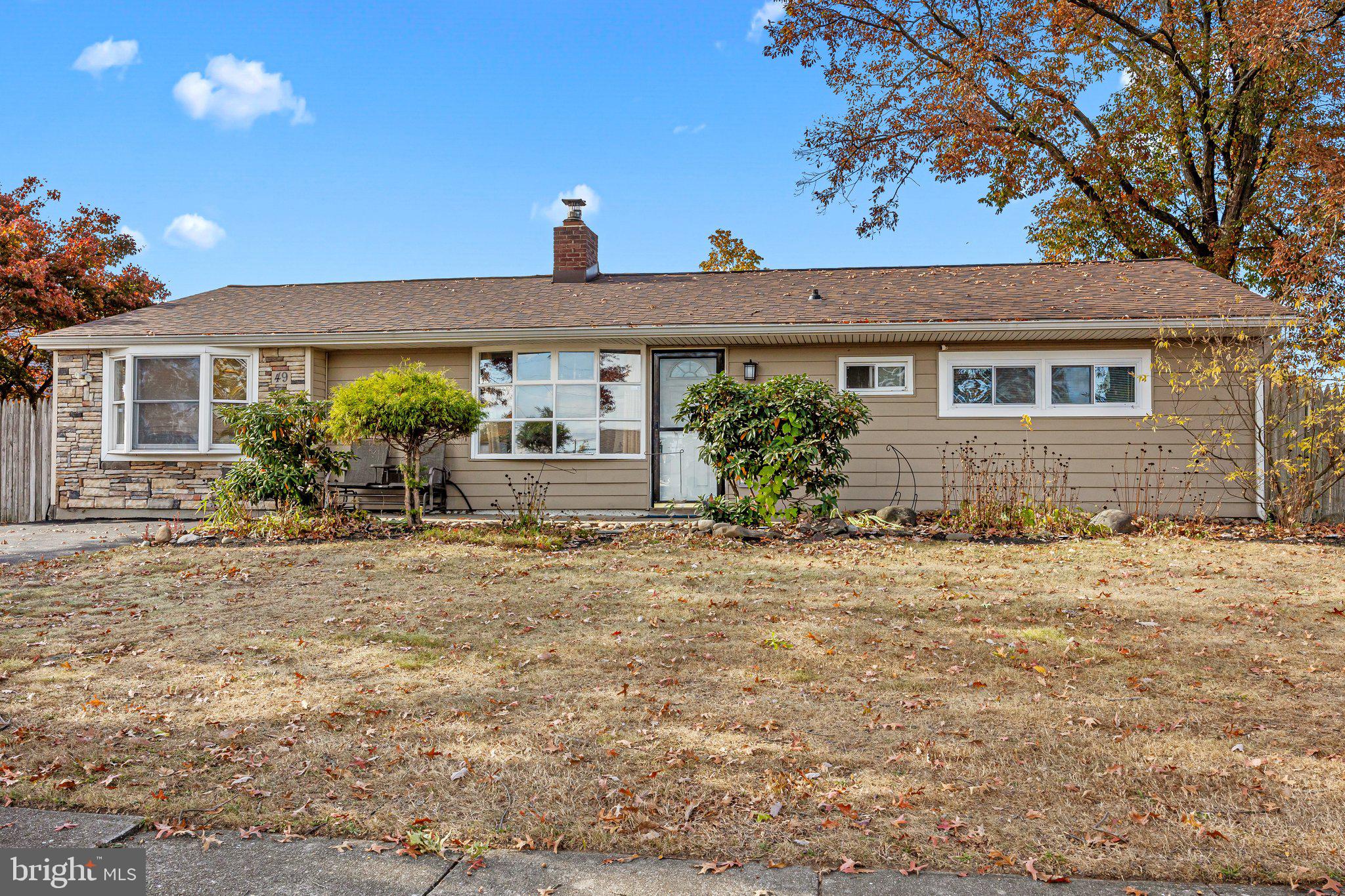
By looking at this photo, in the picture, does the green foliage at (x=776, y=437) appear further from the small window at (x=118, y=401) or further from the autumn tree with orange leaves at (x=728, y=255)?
the autumn tree with orange leaves at (x=728, y=255)

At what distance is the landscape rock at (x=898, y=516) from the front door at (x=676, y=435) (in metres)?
2.63

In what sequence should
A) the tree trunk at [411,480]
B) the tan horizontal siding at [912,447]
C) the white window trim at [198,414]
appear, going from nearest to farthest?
the tree trunk at [411,480], the tan horizontal siding at [912,447], the white window trim at [198,414]

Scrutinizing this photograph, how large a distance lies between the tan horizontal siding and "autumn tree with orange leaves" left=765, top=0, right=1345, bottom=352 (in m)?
→ 5.28

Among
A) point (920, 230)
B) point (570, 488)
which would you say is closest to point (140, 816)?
point (570, 488)

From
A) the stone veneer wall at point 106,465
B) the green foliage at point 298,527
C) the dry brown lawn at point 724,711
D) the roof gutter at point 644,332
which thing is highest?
the roof gutter at point 644,332

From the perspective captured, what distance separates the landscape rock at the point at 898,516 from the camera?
10.2 metres

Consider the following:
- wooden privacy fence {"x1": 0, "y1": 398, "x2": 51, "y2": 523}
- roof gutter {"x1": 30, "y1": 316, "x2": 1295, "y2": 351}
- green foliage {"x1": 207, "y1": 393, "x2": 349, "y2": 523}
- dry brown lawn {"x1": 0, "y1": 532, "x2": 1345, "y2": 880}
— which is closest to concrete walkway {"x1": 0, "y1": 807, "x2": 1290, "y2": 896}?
dry brown lawn {"x1": 0, "y1": 532, "x2": 1345, "y2": 880}

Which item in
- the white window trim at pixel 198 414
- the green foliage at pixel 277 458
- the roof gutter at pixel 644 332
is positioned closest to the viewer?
the green foliage at pixel 277 458

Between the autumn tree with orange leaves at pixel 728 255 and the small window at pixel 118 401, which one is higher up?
the autumn tree with orange leaves at pixel 728 255

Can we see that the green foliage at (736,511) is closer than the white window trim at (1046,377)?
Yes

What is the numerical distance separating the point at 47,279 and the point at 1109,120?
22.3 metres

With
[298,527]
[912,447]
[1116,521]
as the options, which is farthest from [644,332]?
[1116,521]

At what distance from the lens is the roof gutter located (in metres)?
10.5

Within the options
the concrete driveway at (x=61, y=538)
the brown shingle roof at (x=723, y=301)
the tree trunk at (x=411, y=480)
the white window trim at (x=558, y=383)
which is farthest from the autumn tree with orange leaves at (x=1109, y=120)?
the concrete driveway at (x=61, y=538)
